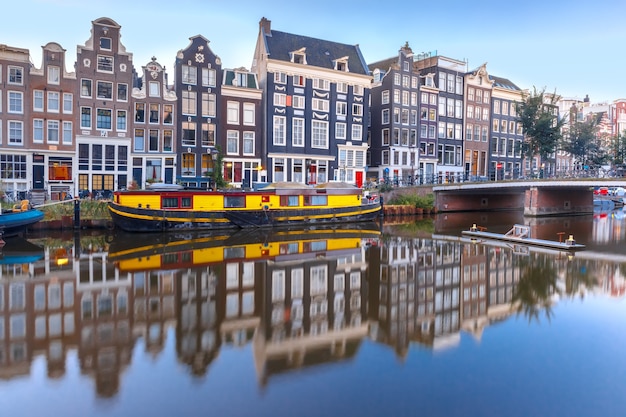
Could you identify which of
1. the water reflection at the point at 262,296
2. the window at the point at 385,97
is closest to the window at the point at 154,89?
the water reflection at the point at 262,296

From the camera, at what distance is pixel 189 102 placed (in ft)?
146

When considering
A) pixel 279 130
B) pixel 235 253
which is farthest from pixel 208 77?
pixel 235 253

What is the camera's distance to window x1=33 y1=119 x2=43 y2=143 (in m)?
39.0

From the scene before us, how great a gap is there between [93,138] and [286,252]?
79.4 ft

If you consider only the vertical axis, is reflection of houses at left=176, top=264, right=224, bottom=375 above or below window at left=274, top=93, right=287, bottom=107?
below

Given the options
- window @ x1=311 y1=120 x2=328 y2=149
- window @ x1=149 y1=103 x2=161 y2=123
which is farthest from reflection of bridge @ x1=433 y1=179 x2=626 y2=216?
window @ x1=149 y1=103 x2=161 y2=123

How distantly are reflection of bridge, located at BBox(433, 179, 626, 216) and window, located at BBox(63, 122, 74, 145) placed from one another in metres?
33.4

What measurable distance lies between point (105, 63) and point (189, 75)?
6888mm

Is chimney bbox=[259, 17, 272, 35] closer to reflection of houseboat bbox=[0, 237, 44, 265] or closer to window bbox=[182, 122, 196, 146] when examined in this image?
window bbox=[182, 122, 196, 146]

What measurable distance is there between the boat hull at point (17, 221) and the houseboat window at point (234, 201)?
11.0m

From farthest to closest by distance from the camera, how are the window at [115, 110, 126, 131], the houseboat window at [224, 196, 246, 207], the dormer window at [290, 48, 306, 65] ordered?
the dormer window at [290, 48, 306, 65] → the window at [115, 110, 126, 131] → the houseboat window at [224, 196, 246, 207]

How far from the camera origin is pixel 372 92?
59.2 m

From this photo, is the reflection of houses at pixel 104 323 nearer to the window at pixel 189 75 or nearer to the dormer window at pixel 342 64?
the window at pixel 189 75

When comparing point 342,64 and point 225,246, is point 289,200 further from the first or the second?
point 342,64
